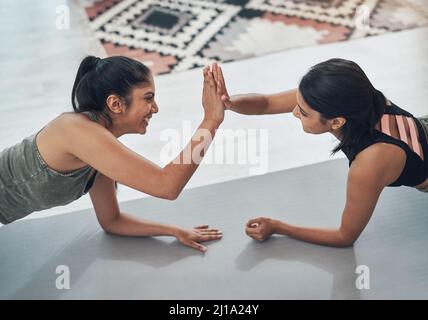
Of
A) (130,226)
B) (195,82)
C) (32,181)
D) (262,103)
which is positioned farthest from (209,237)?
(195,82)

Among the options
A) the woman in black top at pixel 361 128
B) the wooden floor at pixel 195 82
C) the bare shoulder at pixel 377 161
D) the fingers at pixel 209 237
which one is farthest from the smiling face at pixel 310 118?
the wooden floor at pixel 195 82

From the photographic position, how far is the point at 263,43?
3.40 m

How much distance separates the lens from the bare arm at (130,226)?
6.91 feet

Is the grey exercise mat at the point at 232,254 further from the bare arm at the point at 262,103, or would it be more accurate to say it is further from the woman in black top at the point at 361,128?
the bare arm at the point at 262,103

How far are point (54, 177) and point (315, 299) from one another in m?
0.85

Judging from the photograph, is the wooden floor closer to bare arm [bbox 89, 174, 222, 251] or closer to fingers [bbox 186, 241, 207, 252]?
bare arm [bbox 89, 174, 222, 251]

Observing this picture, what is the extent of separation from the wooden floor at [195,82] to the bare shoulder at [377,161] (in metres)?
0.76

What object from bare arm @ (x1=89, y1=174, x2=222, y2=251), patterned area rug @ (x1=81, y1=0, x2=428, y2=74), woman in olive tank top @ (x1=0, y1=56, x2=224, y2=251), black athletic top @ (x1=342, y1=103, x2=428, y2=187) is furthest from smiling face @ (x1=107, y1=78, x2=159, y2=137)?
patterned area rug @ (x1=81, y1=0, x2=428, y2=74)

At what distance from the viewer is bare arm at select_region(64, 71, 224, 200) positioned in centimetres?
175

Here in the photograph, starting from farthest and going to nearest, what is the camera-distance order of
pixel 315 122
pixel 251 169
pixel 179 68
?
pixel 179 68 → pixel 251 169 → pixel 315 122

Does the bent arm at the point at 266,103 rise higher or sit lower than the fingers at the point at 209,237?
higher

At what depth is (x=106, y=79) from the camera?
1764 millimetres
